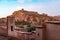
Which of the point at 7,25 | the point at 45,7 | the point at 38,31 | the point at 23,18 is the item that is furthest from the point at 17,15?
the point at 38,31

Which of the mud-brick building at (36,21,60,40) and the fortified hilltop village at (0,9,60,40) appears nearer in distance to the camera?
the mud-brick building at (36,21,60,40)

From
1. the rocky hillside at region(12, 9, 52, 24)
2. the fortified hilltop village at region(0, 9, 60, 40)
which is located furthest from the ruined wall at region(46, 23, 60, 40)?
the rocky hillside at region(12, 9, 52, 24)

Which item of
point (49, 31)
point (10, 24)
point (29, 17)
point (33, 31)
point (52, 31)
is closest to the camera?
point (52, 31)

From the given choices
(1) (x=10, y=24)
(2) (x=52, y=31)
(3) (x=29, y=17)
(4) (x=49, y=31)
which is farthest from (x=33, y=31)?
(3) (x=29, y=17)

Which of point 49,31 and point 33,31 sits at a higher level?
point 49,31

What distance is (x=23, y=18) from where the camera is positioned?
40406mm

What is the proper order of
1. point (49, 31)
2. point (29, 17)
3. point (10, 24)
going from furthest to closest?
point (29, 17) → point (10, 24) → point (49, 31)

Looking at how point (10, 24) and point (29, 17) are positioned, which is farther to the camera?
point (29, 17)

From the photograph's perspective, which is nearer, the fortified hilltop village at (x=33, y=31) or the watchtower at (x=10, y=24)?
the fortified hilltop village at (x=33, y=31)

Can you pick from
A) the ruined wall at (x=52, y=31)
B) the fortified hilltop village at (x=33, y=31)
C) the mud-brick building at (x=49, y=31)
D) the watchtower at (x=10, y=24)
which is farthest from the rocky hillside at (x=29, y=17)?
the ruined wall at (x=52, y=31)

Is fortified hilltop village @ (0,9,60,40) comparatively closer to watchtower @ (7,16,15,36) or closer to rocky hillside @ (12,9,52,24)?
watchtower @ (7,16,15,36)

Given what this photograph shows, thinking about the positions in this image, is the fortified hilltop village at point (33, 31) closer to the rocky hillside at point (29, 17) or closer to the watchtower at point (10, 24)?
the watchtower at point (10, 24)

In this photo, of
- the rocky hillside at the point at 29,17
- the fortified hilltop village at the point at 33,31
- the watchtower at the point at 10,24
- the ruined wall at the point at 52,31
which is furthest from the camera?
the rocky hillside at the point at 29,17

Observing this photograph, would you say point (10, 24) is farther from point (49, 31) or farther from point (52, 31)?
point (52, 31)
